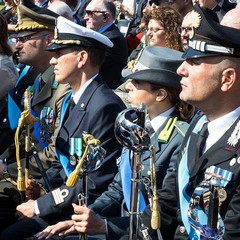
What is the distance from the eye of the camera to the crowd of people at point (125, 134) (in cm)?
328

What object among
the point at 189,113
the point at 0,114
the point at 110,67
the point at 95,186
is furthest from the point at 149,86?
the point at 110,67

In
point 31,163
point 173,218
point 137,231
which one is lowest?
point 31,163

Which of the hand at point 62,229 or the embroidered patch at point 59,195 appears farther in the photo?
the embroidered patch at point 59,195

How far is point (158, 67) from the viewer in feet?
14.8

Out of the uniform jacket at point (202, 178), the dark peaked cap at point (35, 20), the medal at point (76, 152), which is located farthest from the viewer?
the dark peaked cap at point (35, 20)

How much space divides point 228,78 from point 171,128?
36.7 inches

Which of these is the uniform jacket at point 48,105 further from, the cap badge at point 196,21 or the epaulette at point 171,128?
the cap badge at point 196,21

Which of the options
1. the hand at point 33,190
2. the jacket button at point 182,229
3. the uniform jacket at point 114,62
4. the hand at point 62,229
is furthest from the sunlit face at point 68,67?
the uniform jacket at point 114,62

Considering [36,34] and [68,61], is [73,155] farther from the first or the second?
[36,34]

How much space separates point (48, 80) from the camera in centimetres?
581

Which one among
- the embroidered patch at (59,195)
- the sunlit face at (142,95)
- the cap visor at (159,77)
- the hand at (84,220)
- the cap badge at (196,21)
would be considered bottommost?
the embroidered patch at (59,195)

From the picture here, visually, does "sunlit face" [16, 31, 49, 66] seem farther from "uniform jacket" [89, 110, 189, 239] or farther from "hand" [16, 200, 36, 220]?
"uniform jacket" [89, 110, 189, 239]

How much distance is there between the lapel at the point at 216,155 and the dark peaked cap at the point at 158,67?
93cm

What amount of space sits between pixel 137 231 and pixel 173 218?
2.23 ft
